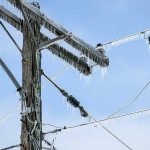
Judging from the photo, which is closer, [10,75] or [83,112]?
[10,75]

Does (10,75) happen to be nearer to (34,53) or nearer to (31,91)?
(31,91)

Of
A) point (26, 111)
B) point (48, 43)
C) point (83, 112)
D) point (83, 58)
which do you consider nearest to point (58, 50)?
point (83, 58)

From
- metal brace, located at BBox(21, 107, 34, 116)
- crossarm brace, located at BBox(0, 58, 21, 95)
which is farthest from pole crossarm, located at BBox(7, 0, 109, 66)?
metal brace, located at BBox(21, 107, 34, 116)

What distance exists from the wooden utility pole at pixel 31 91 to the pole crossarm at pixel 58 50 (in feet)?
0.77

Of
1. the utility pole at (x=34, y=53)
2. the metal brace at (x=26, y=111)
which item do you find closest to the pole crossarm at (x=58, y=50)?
the utility pole at (x=34, y=53)

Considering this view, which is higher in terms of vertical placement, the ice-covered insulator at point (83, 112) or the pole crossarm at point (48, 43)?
the pole crossarm at point (48, 43)

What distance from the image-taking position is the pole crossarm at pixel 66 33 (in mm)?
11180

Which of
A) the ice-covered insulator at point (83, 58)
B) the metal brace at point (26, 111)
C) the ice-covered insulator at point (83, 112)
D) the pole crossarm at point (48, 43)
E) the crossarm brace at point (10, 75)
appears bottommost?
the metal brace at point (26, 111)

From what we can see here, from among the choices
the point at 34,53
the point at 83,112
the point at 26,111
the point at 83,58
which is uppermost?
the point at 83,58

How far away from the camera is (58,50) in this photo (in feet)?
40.1

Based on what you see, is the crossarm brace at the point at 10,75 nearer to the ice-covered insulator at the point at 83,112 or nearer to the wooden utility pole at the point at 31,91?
the wooden utility pole at the point at 31,91

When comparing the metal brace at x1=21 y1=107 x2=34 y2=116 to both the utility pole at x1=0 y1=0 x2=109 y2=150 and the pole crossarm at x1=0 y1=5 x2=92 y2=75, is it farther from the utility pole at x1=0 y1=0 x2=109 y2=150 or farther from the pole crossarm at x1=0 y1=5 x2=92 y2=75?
the pole crossarm at x1=0 y1=5 x2=92 y2=75

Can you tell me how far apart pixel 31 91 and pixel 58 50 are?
5.68 feet

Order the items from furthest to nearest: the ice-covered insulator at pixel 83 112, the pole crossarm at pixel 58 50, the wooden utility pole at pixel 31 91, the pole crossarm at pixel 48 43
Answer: the ice-covered insulator at pixel 83 112 → the pole crossarm at pixel 58 50 → the pole crossarm at pixel 48 43 → the wooden utility pole at pixel 31 91
